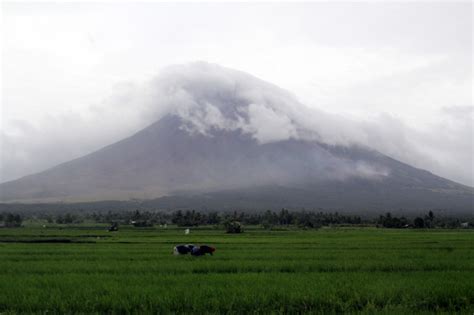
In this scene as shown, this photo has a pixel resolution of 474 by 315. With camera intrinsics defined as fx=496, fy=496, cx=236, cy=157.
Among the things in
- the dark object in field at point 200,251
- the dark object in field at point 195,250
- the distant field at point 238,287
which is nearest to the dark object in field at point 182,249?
the dark object in field at point 195,250

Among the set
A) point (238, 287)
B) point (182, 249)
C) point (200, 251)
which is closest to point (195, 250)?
point (200, 251)

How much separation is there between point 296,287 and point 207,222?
5090 centimetres

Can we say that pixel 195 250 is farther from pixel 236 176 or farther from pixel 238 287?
pixel 236 176

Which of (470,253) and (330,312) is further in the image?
(470,253)

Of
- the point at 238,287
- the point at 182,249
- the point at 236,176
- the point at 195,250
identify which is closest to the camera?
the point at 238,287

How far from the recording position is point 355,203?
12975cm

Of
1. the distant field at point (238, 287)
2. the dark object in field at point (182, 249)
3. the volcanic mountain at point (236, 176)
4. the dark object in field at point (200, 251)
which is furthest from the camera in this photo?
the volcanic mountain at point (236, 176)

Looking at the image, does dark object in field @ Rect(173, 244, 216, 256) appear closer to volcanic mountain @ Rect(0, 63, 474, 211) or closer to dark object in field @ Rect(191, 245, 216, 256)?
dark object in field @ Rect(191, 245, 216, 256)

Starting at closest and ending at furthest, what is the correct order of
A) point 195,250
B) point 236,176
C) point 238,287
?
point 238,287 → point 195,250 → point 236,176

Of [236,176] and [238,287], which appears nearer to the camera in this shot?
[238,287]

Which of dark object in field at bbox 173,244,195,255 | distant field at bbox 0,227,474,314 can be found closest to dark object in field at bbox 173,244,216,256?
dark object in field at bbox 173,244,195,255

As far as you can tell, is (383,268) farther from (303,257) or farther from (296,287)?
(296,287)

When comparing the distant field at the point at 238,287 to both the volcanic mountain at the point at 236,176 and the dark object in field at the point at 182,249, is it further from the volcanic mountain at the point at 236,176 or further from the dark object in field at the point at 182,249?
the volcanic mountain at the point at 236,176

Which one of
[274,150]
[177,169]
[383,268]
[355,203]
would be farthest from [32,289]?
[274,150]
